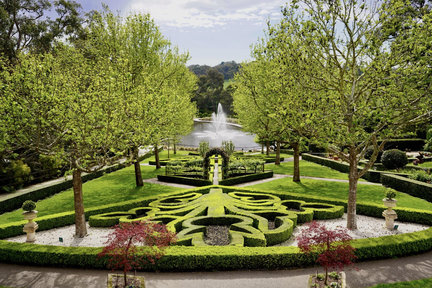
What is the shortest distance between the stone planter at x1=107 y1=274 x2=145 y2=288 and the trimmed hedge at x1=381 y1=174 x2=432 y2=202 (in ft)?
58.1

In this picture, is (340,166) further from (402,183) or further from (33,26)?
(33,26)

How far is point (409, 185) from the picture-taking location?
62.3ft

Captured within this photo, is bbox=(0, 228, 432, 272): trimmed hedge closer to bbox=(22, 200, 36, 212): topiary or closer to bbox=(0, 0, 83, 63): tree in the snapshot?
bbox=(22, 200, 36, 212): topiary

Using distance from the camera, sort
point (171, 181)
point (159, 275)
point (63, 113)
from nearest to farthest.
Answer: point (159, 275) → point (63, 113) → point (171, 181)

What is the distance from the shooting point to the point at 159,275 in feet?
31.7

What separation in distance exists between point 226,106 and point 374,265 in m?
112

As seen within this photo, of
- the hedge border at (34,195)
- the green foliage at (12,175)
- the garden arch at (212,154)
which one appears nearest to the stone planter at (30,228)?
the hedge border at (34,195)

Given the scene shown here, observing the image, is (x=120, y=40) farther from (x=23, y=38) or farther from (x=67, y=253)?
(x=23, y=38)

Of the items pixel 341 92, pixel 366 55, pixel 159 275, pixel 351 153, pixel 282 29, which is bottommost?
pixel 159 275

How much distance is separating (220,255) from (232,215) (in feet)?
14.3

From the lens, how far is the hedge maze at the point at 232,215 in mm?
11961

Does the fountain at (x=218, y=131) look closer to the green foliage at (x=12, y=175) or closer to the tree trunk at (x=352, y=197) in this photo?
the green foliage at (x=12, y=175)

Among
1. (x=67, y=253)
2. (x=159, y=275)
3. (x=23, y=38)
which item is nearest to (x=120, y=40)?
(x=67, y=253)

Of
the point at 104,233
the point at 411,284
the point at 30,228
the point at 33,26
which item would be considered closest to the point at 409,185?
the point at 411,284
